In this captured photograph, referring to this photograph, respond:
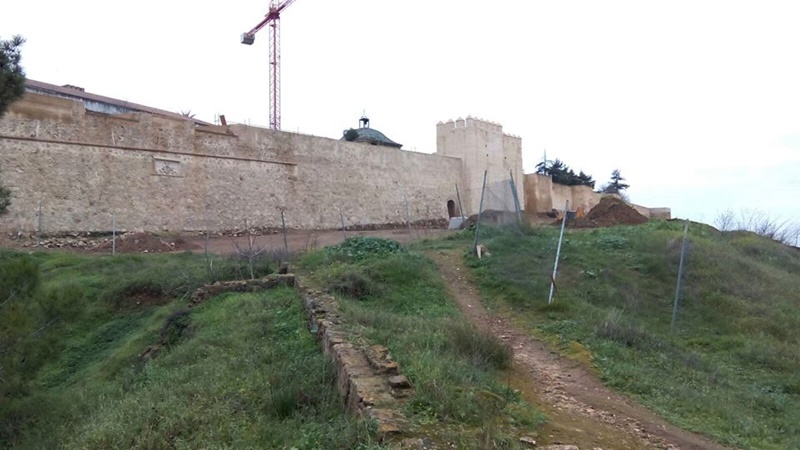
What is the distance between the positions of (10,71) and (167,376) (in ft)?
12.8

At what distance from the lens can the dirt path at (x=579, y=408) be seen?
187 inches

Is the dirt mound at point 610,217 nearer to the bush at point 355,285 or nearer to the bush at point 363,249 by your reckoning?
the bush at point 363,249

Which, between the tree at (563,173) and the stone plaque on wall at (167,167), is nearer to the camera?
the stone plaque on wall at (167,167)

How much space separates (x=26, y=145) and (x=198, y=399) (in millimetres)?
14211

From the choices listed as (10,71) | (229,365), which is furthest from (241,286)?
(10,71)

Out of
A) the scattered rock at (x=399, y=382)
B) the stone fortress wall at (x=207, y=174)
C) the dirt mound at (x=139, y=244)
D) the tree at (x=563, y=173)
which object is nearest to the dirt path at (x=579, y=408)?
the scattered rock at (x=399, y=382)

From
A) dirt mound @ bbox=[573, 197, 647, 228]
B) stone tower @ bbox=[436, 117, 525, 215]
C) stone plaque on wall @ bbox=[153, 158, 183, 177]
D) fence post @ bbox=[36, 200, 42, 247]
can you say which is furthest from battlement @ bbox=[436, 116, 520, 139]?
fence post @ bbox=[36, 200, 42, 247]

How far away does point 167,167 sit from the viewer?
1866cm

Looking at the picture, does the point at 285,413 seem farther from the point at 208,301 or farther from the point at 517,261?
the point at 517,261

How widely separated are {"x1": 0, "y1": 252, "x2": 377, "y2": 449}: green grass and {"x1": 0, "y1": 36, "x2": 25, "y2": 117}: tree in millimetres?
1849

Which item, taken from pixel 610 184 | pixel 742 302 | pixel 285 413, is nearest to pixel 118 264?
pixel 285 413

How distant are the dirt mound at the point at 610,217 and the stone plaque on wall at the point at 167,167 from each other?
13.2 meters

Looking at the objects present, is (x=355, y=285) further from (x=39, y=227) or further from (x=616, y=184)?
(x=616, y=184)

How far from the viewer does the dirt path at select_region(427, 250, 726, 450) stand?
4.74 metres
